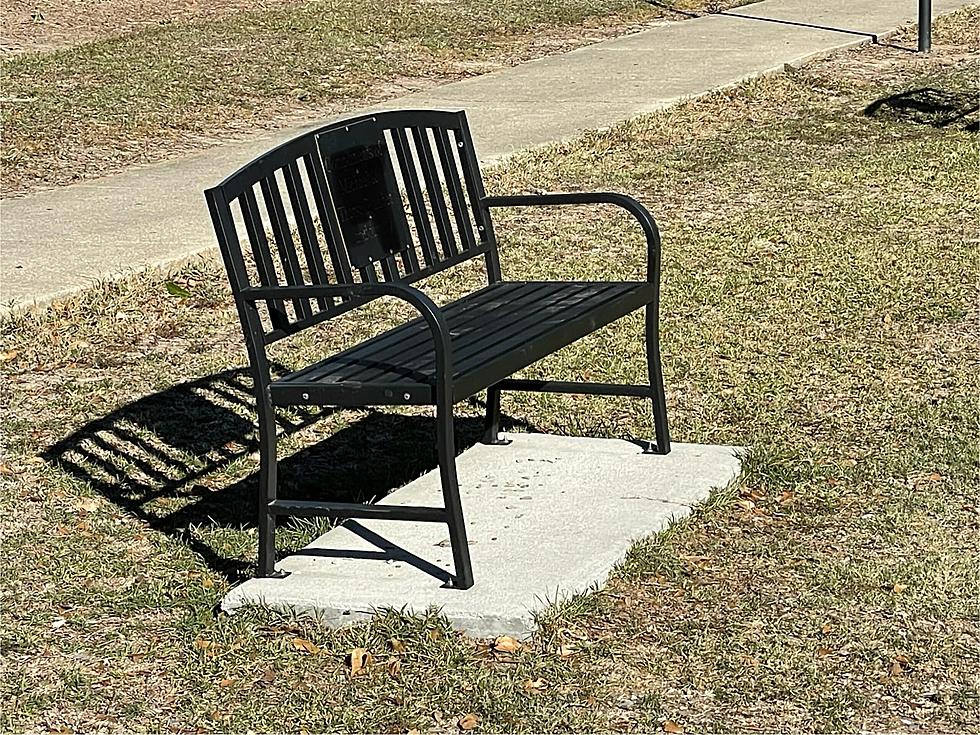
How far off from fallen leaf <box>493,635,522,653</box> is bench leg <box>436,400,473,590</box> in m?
0.20

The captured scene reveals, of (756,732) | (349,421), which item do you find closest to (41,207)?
(349,421)

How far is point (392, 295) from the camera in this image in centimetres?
363

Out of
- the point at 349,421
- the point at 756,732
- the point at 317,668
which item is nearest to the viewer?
the point at 756,732

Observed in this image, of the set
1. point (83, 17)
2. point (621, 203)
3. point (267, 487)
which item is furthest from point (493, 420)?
point (83, 17)

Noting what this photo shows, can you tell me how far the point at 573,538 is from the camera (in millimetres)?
4172

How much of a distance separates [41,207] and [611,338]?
365 cm

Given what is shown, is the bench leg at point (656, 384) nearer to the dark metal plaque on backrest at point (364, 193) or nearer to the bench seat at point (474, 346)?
the bench seat at point (474, 346)

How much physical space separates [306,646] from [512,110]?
743cm

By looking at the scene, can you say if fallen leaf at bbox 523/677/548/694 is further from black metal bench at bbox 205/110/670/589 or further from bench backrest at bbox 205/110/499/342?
bench backrest at bbox 205/110/499/342

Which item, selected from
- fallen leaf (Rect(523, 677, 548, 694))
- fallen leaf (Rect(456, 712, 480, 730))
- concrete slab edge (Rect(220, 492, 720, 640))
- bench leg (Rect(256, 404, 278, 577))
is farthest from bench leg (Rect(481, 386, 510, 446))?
fallen leaf (Rect(456, 712, 480, 730))

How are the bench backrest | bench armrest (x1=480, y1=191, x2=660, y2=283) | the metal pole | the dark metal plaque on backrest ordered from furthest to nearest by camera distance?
1. the metal pole
2. bench armrest (x1=480, y1=191, x2=660, y2=283)
3. the dark metal plaque on backrest
4. the bench backrest

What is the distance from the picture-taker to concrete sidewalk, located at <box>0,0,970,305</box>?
7.29 m

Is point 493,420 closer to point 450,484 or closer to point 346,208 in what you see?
point 346,208

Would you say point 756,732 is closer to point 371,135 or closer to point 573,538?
point 573,538
